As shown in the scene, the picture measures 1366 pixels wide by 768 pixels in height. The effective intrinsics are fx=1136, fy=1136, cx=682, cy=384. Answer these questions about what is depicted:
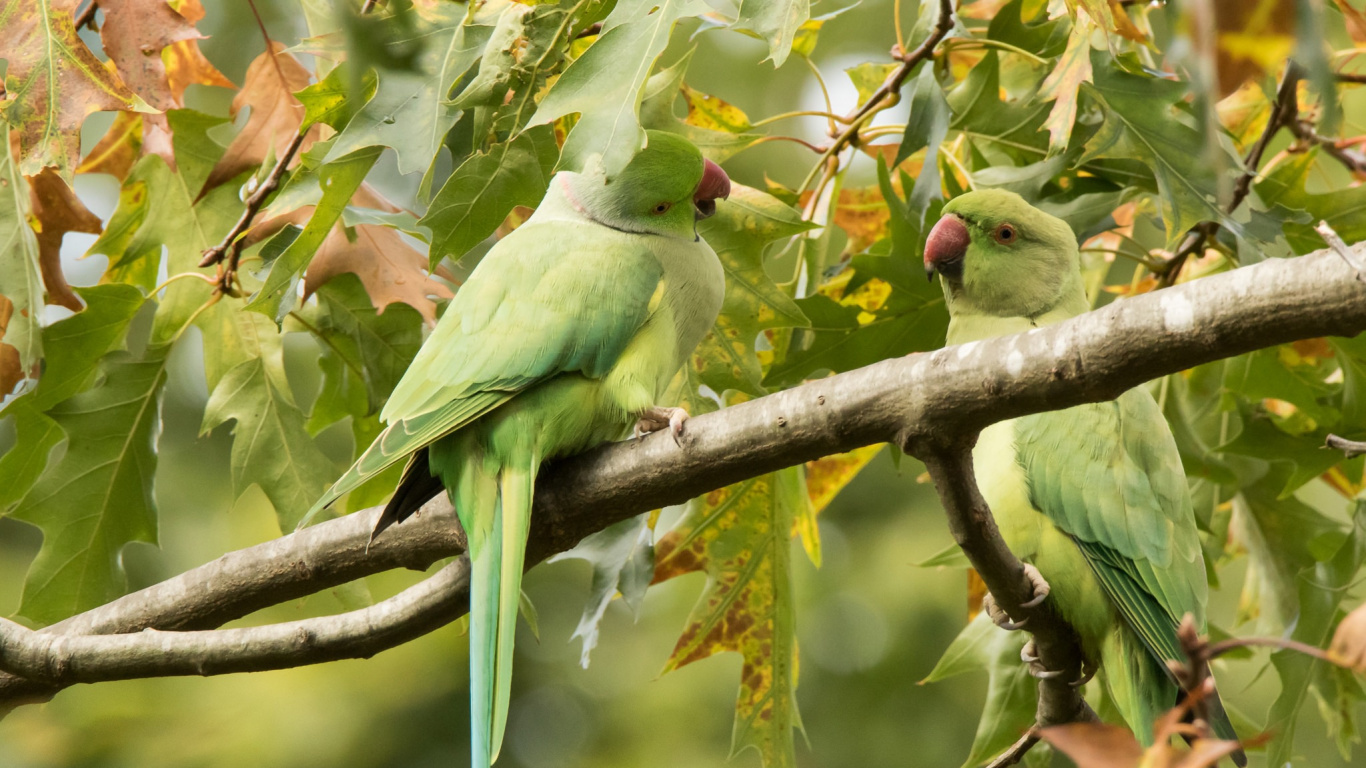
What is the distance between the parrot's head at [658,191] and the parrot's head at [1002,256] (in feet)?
1.81

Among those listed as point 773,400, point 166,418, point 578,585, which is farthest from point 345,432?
point 773,400

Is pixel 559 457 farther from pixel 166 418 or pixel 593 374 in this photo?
pixel 166 418

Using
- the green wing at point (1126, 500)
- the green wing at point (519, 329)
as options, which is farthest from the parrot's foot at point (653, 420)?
the green wing at point (1126, 500)

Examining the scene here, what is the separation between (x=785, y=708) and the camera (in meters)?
2.59

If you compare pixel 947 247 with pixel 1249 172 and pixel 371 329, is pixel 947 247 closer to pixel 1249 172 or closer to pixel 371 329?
pixel 1249 172

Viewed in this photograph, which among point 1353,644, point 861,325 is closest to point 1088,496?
point 861,325

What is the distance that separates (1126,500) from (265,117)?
6.93 ft

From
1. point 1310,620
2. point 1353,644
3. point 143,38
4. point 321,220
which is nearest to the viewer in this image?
point 1353,644

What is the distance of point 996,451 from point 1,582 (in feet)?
21.7

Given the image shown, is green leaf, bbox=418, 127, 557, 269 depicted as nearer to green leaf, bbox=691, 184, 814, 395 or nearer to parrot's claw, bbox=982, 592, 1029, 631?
green leaf, bbox=691, 184, 814, 395

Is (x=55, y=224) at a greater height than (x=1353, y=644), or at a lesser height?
lesser

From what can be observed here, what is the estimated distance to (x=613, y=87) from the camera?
1.67 meters

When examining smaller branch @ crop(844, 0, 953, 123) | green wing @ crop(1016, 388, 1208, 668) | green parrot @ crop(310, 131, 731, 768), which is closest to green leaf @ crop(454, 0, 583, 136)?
green parrot @ crop(310, 131, 731, 768)

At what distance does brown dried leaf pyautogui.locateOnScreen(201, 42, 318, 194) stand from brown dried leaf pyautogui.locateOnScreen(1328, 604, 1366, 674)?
2179mm
